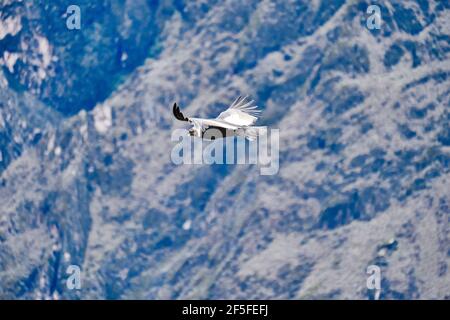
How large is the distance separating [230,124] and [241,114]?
171cm

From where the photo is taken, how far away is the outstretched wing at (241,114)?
62094mm

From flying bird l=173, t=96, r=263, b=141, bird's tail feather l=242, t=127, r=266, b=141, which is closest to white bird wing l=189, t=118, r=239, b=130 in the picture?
flying bird l=173, t=96, r=263, b=141

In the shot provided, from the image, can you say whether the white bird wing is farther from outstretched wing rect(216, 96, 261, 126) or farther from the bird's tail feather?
outstretched wing rect(216, 96, 261, 126)

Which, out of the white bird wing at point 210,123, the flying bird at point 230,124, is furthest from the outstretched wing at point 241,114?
the white bird wing at point 210,123

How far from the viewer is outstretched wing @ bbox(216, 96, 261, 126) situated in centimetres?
6209

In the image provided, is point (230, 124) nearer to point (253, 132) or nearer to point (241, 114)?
point (253, 132)

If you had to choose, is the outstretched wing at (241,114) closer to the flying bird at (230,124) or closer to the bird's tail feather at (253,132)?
the flying bird at (230,124)

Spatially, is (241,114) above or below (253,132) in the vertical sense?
above

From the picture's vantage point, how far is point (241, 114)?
207 feet

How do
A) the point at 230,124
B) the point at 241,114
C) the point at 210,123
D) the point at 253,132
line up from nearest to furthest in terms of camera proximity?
the point at 210,123
the point at 253,132
the point at 230,124
the point at 241,114

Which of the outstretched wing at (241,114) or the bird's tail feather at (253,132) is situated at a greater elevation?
the outstretched wing at (241,114)

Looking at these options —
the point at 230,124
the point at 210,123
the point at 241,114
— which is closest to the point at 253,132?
the point at 230,124
